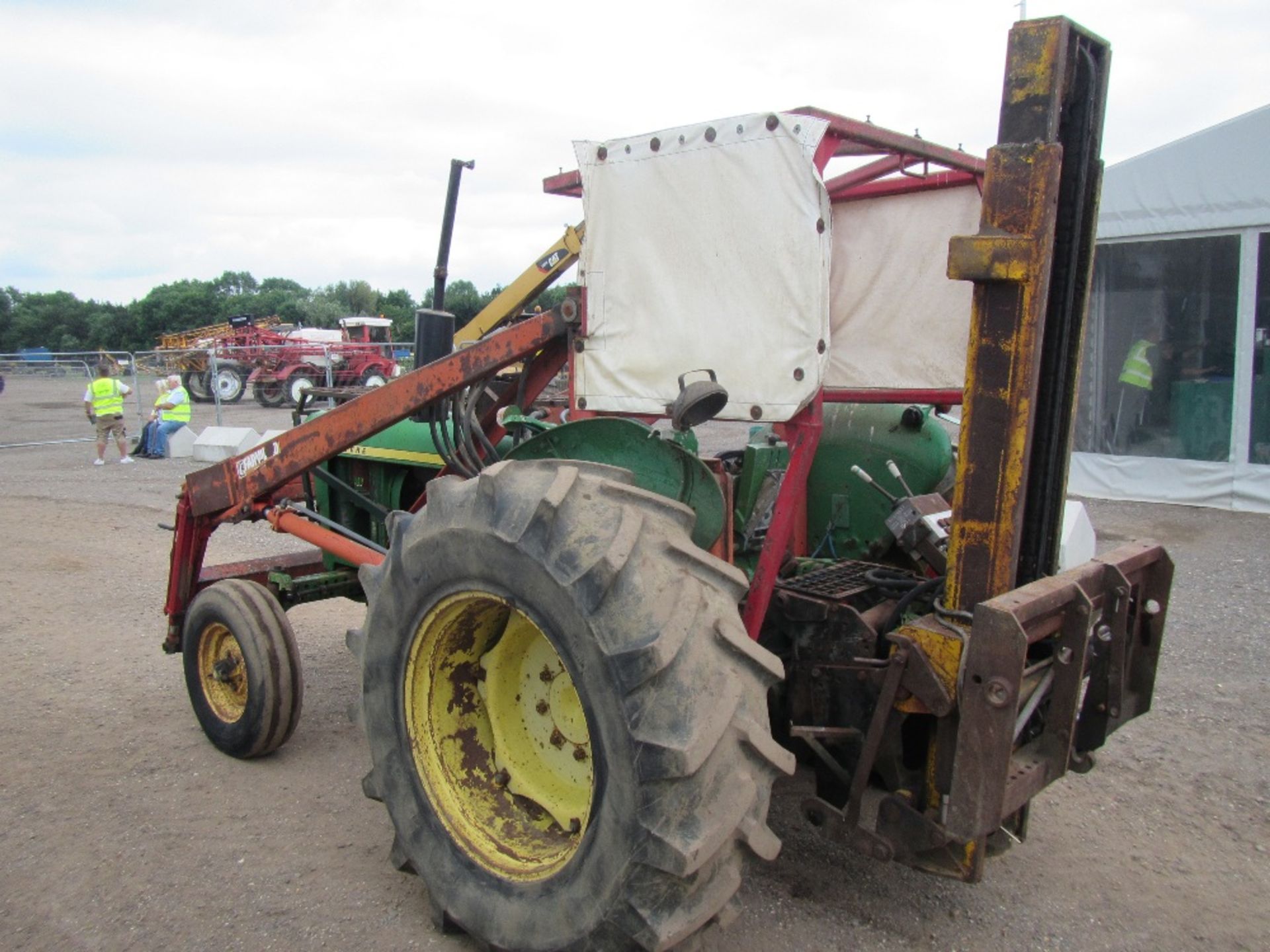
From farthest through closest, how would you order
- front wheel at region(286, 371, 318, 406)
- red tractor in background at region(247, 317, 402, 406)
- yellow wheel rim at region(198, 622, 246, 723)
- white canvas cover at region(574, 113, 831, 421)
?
red tractor in background at region(247, 317, 402, 406) < front wheel at region(286, 371, 318, 406) < yellow wheel rim at region(198, 622, 246, 723) < white canvas cover at region(574, 113, 831, 421)

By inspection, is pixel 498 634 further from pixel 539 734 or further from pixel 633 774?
pixel 633 774

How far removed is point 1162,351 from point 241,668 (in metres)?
10.2

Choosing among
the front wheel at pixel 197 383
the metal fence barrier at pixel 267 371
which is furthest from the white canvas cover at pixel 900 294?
the front wheel at pixel 197 383

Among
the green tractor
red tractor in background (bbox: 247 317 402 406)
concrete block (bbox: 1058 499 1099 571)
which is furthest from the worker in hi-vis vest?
red tractor in background (bbox: 247 317 402 406)

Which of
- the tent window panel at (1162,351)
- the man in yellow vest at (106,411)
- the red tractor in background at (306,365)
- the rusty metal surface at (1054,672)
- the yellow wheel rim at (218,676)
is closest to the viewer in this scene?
the rusty metal surface at (1054,672)

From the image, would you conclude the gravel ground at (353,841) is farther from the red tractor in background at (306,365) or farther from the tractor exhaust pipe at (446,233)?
the red tractor in background at (306,365)

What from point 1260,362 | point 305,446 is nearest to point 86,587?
point 305,446

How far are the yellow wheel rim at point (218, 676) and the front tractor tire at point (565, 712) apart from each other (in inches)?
62.6

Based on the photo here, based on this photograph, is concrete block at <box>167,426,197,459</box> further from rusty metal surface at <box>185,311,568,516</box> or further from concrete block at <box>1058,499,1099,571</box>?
concrete block at <box>1058,499,1099,571</box>

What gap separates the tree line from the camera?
6419cm

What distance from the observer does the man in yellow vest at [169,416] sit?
16.7m

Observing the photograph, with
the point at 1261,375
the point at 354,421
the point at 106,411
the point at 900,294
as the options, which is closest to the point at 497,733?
the point at 354,421

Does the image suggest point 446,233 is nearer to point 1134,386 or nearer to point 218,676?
point 218,676

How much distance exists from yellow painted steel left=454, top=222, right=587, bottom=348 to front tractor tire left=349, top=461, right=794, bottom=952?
1.42 m
